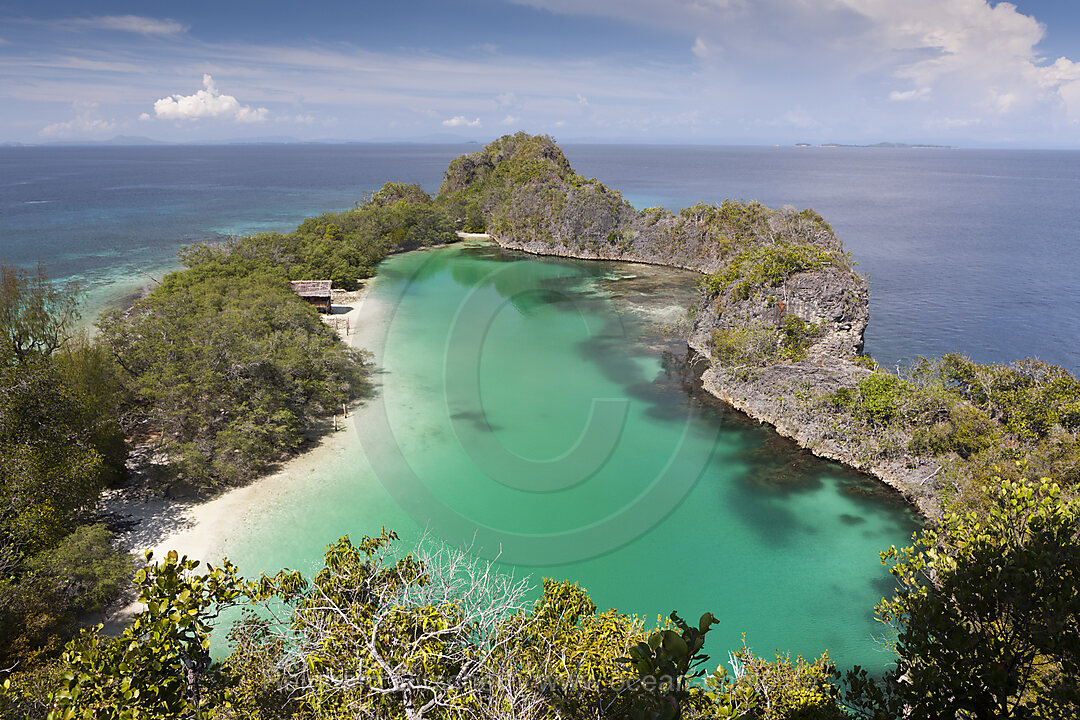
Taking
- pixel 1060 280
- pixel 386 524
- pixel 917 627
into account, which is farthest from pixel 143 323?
pixel 1060 280

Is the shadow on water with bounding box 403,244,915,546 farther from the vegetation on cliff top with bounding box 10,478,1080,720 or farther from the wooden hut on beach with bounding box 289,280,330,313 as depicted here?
the wooden hut on beach with bounding box 289,280,330,313

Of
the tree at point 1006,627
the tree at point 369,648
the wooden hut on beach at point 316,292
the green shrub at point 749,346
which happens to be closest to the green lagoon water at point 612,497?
the green shrub at point 749,346

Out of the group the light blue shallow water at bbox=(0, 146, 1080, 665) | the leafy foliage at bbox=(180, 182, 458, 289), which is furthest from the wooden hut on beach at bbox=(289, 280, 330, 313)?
the light blue shallow water at bbox=(0, 146, 1080, 665)

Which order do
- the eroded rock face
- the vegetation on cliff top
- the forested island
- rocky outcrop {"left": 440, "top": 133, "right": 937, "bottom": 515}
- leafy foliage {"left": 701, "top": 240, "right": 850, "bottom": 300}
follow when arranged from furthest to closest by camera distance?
1. leafy foliage {"left": 701, "top": 240, "right": 850, "bottom": 300}
2. rocky outcrop {"left": 440, "top": 133, "right": 937, "bottom": 515}
3. the eroded rock face
4. the forested island
5. the vegetation on cliff top

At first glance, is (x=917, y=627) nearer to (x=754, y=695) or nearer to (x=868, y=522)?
(x=754, y=695)

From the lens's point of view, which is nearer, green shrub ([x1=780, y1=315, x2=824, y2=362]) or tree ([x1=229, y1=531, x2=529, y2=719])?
tree ([x1=229, y1=531, x2=529, y2=719])

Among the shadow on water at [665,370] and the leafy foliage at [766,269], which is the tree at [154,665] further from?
the leafy foliage at [766,269]

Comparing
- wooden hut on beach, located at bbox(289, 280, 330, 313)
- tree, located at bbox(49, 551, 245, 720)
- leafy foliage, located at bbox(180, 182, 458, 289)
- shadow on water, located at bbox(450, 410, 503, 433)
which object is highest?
leafy foliage, located at bbox(180, 182, 458, 289)
